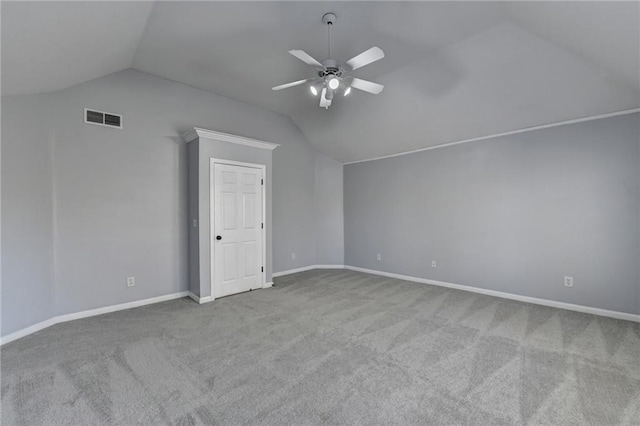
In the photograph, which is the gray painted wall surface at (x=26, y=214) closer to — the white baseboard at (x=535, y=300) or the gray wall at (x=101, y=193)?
the gray wall at (x=101, y=193)

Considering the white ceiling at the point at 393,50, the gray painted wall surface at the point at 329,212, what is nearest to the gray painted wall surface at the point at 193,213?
the white ceiling at the point at 393,50

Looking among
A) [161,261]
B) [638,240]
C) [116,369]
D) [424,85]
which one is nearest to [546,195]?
[638,240]

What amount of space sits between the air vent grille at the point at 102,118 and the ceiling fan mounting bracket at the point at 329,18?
2974 mm

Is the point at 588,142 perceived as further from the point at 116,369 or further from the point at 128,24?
the point at 116,369

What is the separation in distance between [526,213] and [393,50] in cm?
296

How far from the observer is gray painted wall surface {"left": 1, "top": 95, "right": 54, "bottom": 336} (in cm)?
283

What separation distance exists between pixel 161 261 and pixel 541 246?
5.44 meters

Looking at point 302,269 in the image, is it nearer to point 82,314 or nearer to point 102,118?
A: point 82,314

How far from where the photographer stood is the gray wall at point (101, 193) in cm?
296

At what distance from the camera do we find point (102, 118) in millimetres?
3619

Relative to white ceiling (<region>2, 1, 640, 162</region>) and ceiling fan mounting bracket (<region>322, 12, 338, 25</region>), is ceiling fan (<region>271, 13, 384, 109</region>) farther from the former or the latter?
white ceiling (<region>2, 1, 640, 162</region>)

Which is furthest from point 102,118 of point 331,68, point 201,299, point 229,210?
point 331,68

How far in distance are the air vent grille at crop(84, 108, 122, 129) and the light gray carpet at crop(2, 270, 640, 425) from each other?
246 cm

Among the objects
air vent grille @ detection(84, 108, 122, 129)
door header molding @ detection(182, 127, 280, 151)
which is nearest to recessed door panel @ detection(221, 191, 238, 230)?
door header molding @ detection(182, 127, 280, 151)
